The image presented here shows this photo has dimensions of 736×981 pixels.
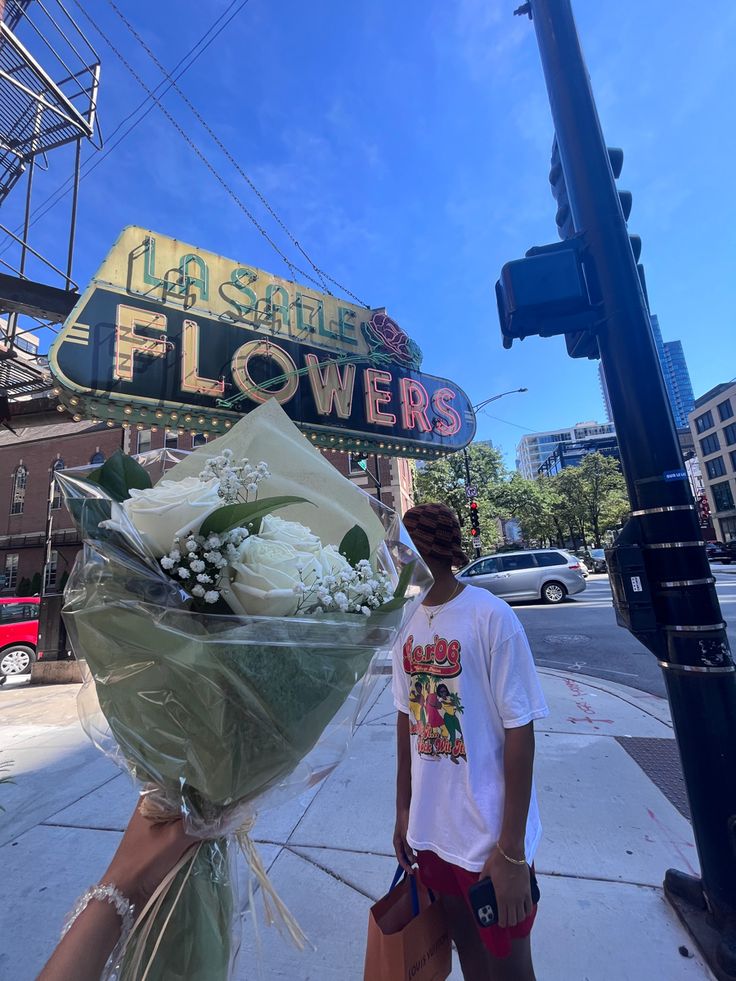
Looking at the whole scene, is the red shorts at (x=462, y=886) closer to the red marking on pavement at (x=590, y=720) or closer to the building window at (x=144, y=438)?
the red marking on pavement at (x=590, y=720)

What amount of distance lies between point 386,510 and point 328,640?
651 millimetres

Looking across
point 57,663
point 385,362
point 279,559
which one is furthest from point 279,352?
point 57,663

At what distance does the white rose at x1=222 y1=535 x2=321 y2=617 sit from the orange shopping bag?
3.50ft

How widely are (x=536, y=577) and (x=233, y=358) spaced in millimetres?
11316

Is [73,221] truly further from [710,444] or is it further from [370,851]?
[710,444]

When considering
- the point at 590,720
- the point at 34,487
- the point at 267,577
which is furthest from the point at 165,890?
the point at 34,487

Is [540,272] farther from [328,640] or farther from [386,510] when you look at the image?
[328,640]

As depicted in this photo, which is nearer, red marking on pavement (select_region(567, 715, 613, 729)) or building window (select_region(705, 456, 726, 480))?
red marking on pavement (select_region(567, 715, 613, 729))

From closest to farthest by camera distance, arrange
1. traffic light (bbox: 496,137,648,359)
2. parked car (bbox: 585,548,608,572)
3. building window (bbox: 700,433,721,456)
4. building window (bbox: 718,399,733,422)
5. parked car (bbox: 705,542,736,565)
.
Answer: traffic light (bbox: 496,137,648,359) → parked car (bbox: 585,548,608,572) → parked car (bbox: 705,542,736,565) → building window (bbox: 718,399,733,422) → building window (bbox: 700,433,721,456)

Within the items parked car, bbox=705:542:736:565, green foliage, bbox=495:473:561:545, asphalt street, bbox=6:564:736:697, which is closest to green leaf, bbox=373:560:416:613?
asphalt street, bbox=6:564:736:697

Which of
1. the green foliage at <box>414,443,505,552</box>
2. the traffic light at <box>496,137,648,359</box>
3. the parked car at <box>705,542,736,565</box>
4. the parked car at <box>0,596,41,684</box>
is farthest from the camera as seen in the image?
the parked car at <box>705,542,736,565</box>

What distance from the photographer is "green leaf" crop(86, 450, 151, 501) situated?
3.59ft

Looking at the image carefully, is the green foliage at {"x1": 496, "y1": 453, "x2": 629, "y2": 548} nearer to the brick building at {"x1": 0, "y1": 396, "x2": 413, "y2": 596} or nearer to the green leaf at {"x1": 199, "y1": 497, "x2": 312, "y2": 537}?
the brick building at {"x1": 0, "y1": 396, "x2": 413, "y2": 596}

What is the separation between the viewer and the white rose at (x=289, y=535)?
1.03 m
